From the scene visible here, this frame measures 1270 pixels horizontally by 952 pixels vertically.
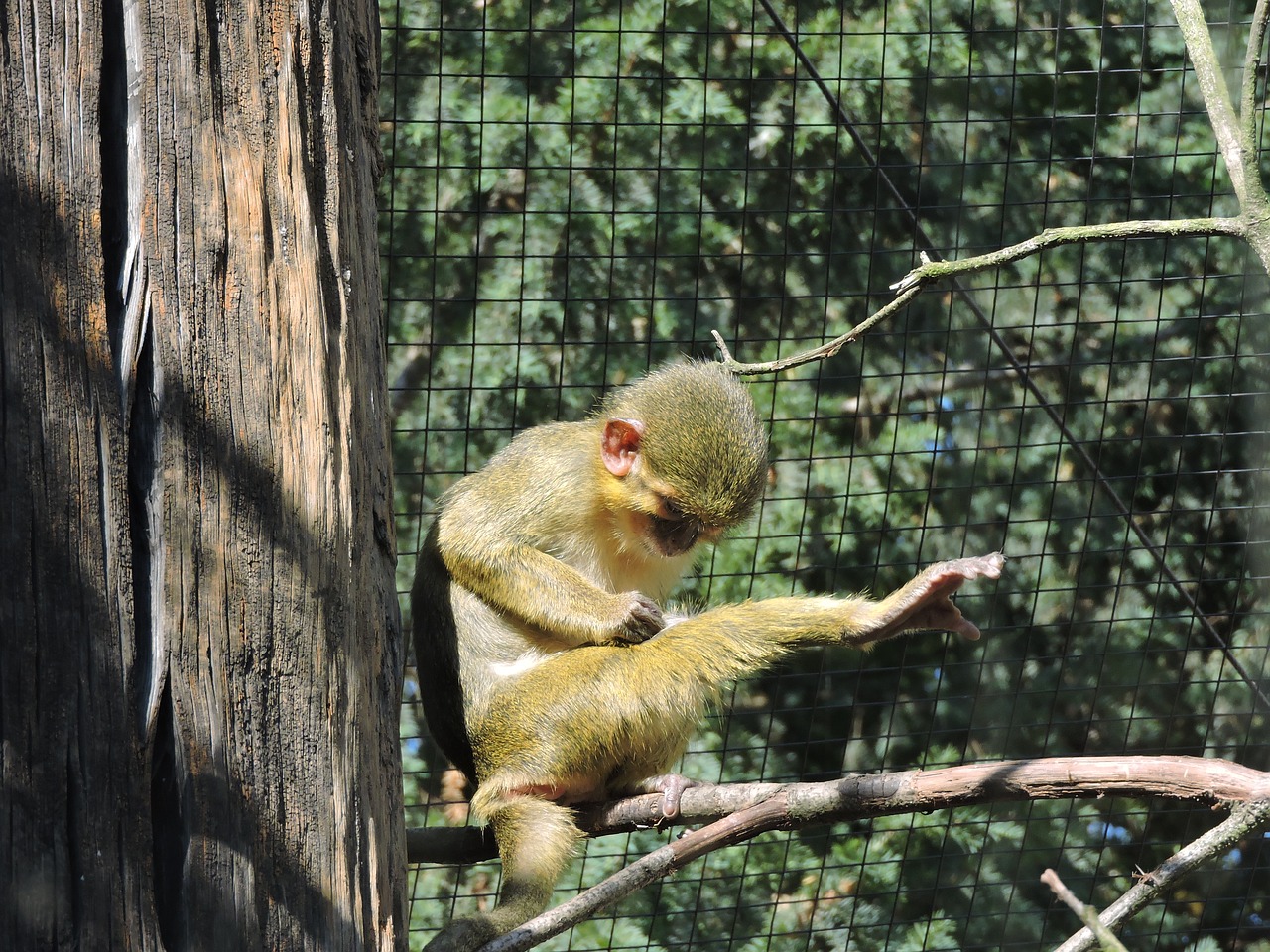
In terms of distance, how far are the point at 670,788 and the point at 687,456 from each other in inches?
35.6

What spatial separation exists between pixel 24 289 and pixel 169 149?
11.4 inches

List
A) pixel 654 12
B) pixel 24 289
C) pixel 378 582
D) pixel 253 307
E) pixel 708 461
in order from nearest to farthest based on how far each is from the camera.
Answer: pixel 24 289, pixel 253 307, pixel 378 582, pixel 708 461, pixel 654 12

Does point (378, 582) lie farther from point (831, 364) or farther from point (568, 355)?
point (831, 364)

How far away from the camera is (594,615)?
132 inches

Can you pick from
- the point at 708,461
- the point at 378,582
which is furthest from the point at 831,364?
the point at 378,582

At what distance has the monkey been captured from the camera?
3070mm

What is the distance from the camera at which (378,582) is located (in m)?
2.24

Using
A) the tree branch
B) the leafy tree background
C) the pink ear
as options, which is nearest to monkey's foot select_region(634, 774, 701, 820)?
the tree branch

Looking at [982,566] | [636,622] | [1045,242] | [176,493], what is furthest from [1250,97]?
[636,622]

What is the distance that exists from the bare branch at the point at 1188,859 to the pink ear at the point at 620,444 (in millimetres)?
1755

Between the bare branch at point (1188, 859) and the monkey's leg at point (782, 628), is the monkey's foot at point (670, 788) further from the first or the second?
the bare branch at point (1188, 859)

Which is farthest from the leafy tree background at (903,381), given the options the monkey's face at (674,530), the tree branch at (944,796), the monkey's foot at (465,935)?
the monkey's foot at (465,935)

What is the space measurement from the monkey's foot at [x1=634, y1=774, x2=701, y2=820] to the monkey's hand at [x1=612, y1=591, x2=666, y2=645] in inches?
14.4

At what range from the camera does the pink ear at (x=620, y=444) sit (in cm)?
360
